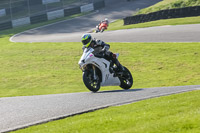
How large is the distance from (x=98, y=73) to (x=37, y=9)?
92.6ft

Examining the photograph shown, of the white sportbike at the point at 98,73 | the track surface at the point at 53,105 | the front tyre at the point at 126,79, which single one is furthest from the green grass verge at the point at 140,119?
the front tyre at the point at 126,79

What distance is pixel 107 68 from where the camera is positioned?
11.6 m

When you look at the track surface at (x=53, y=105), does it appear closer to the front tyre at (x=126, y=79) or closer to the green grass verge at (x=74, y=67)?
the front tyre at (x=126, y=79)

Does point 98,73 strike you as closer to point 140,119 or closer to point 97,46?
point 97,46

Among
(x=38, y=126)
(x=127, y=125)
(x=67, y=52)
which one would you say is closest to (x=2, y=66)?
(x=67, y=52)

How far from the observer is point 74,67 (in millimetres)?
18219

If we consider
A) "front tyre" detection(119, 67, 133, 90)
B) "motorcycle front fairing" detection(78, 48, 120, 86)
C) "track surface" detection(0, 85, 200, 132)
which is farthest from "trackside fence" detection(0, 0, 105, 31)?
"track surface" detection(0, 85, 200, 132)

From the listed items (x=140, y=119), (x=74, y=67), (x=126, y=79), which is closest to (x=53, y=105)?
(x=140, y=119)

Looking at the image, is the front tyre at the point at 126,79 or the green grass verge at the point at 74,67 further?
the green grass verge at the point at 74,67

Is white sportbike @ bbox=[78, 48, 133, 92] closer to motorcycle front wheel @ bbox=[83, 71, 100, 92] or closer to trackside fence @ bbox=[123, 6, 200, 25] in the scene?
motorcycle front wheel @ bbox=[83, 71, 100, 92]

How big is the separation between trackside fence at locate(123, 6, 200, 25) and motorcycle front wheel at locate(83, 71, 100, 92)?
17808 millimetres

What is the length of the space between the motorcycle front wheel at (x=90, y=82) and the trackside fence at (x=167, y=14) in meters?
17.8

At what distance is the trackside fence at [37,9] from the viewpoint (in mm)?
36438

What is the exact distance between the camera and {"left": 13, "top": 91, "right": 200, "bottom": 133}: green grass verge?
6.21m
